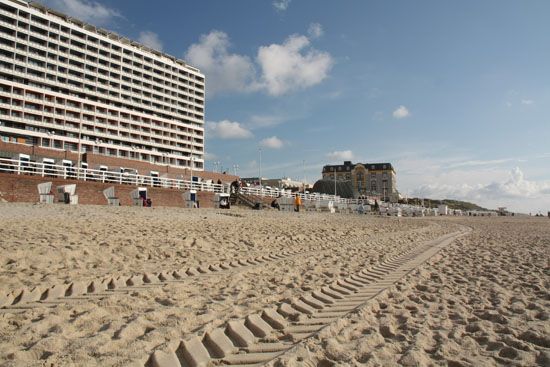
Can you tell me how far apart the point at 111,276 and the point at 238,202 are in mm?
28934

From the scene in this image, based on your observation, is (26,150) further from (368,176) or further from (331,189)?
(368,176)

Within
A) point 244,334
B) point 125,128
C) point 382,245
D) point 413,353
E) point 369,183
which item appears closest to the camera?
point 413,353

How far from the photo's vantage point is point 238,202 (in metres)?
34.9

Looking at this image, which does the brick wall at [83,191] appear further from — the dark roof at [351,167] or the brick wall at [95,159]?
the dark roof at [351,167]

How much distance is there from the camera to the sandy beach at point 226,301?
338 cm

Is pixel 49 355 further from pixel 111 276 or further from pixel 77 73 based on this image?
pixel 77 73

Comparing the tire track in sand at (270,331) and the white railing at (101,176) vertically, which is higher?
the white railing at (101,176)

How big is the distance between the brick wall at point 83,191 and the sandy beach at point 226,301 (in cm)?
1290

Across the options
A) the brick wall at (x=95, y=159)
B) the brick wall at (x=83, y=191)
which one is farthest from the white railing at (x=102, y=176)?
the brick wall at (x=95, y=159)

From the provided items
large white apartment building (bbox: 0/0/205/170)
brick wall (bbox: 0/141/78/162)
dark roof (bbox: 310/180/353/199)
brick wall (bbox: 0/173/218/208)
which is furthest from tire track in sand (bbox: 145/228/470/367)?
dark roof (bbox: 310/180/353/199)

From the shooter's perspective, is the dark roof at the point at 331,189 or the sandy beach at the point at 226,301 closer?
the sandy beach at the point at 226,301

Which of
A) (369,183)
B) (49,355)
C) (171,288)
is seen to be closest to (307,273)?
(171,288)

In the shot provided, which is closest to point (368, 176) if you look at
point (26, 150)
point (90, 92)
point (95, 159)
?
point (90, 92)

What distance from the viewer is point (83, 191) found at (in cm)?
2334
